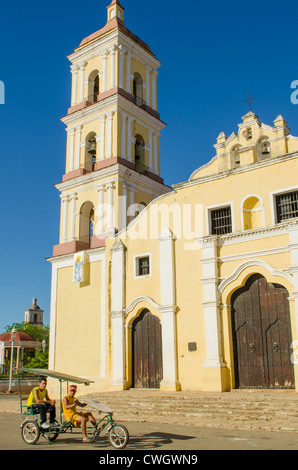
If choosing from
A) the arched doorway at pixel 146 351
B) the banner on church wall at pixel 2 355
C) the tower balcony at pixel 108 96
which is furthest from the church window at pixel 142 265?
the banner on church wall at pixel 2 355

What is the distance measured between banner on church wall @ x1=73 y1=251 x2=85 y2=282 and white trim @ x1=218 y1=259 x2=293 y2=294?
24.3ft

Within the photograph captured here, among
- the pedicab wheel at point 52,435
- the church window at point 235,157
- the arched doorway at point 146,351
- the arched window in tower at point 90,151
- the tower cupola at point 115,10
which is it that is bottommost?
the pedicab wheel at point 52,435

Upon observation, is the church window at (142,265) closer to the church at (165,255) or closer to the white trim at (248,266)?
the church at (165,255)

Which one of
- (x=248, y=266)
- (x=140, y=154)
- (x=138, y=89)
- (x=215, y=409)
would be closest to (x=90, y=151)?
(x=140, y=154)

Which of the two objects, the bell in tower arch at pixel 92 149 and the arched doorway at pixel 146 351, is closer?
the arched doorway at pixel 146 351

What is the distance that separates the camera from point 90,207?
2527 centimetres

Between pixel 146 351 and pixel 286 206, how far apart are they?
792 cm

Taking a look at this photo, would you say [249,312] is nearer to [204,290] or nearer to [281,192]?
[204,290]

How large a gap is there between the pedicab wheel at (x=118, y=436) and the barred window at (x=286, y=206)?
1004 cm

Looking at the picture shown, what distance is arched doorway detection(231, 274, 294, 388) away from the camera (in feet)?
52.2

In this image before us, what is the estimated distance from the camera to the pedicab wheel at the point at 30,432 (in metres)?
9.94

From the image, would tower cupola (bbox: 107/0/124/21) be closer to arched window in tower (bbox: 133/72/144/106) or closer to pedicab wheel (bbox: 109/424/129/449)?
arched window in tower (bbox: 133/72/144/106)

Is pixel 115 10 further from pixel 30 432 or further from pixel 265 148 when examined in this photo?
pixel 30 432

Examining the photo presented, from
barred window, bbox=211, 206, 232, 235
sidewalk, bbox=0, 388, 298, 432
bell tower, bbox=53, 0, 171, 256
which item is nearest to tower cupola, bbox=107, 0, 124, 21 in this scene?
bell tower, bbox=53, 0, 171, 256
